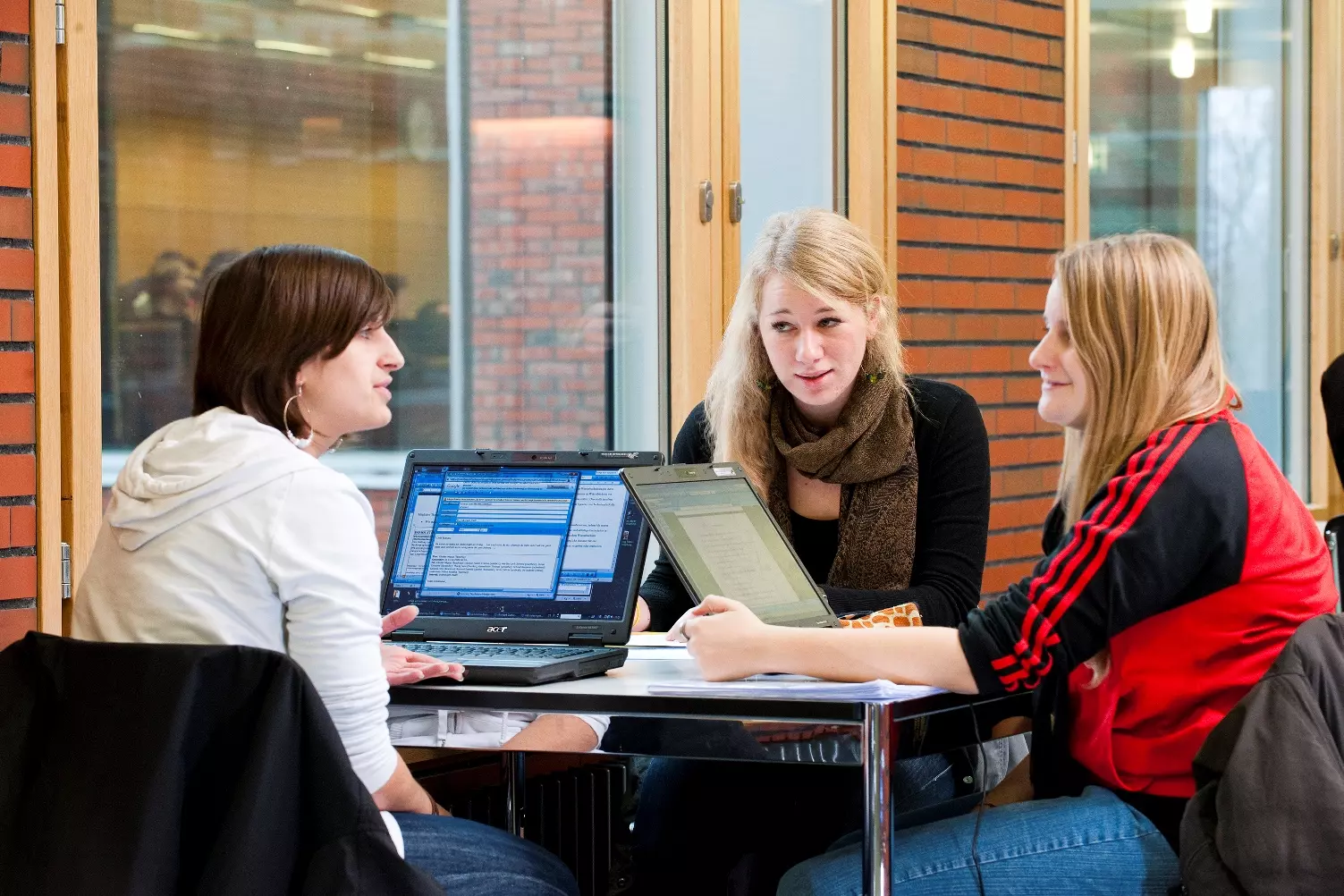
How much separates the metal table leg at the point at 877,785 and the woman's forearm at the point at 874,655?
14 centimetres

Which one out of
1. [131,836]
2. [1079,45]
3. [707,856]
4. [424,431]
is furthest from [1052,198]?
[131,836]

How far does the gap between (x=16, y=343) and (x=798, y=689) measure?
147 centimetres

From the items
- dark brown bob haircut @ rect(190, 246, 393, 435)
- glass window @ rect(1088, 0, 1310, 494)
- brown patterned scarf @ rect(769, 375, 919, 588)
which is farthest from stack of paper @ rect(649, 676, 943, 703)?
glass window @ rect(1088, 0, 1310, 494)

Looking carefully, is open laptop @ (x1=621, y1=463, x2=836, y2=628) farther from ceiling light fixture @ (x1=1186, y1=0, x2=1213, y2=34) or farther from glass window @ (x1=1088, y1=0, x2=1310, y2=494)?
ceiling light fixture @ (x1=1186, y1=0, x2=1213, y2=34)

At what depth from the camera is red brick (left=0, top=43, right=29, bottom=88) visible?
8.09 ft

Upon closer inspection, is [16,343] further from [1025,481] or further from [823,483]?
[1025,481]

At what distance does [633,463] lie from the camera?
2.16 m

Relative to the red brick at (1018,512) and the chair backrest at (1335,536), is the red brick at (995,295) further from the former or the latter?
the chair backrest at (1335,536)

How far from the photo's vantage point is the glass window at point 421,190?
9.10 ft

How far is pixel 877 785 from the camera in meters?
1.66

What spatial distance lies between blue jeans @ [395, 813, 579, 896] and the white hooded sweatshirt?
127 mm

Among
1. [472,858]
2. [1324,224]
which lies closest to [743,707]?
[472,858]

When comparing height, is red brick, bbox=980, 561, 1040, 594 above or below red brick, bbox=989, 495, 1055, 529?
below

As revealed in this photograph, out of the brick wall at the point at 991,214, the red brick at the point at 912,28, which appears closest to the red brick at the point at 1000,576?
the brick wall at the point at 991,214
